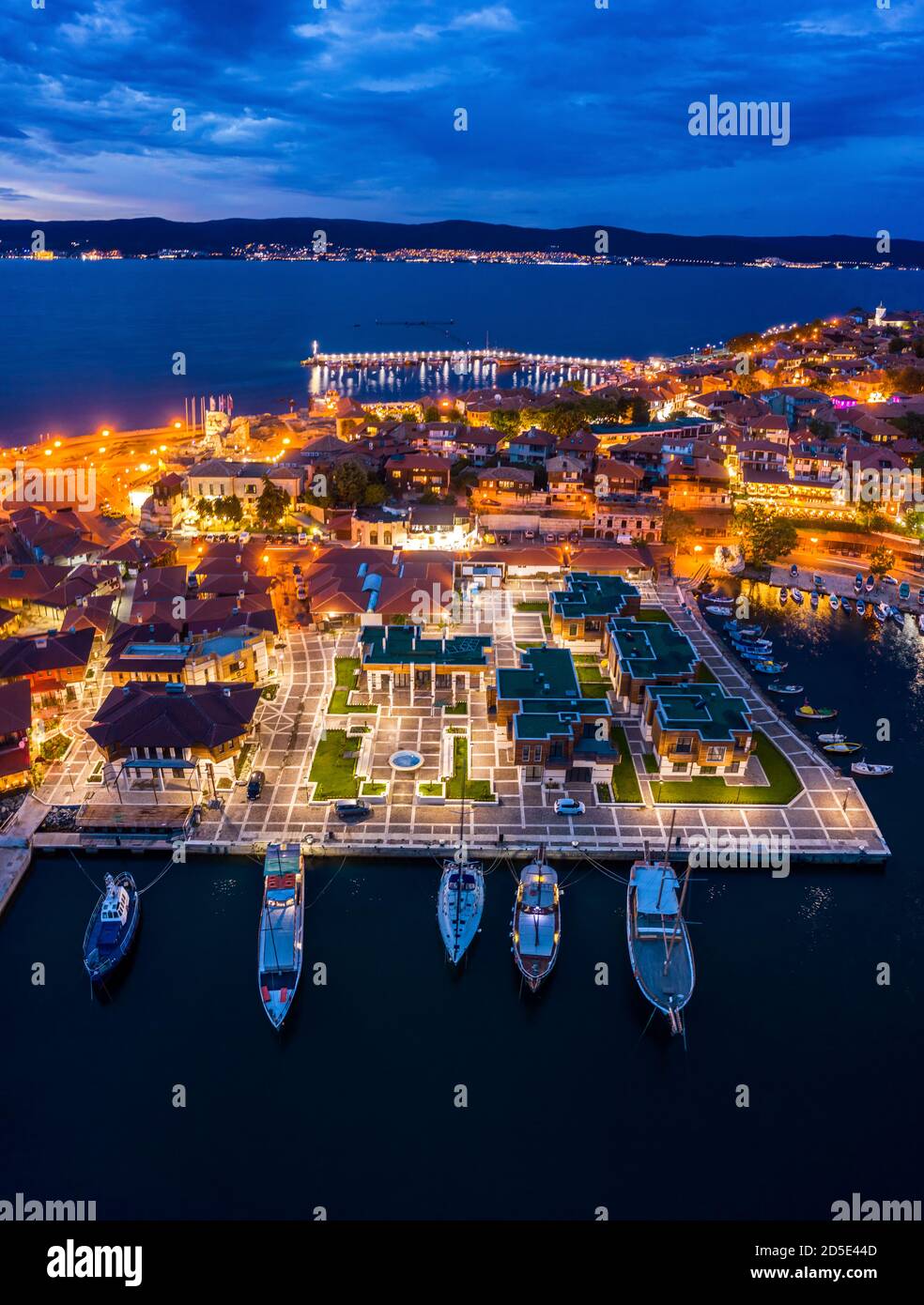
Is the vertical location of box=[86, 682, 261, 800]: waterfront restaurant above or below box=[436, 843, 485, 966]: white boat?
above


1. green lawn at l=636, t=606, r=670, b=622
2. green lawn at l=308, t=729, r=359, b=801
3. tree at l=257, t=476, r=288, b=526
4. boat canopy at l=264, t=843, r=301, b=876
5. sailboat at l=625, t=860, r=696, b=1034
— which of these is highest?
tree at l=257, t=476, r=288, b=526

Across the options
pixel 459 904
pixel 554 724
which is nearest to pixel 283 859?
pixel 459 904

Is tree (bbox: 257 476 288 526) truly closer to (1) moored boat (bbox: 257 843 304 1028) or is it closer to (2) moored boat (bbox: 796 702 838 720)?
(1) moored boat (bbox: 257 843 304 1028)

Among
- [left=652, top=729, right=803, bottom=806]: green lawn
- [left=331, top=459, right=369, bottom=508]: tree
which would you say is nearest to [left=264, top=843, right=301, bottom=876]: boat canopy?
[left=652, top=729, right=803, bottom=806]: green lawn

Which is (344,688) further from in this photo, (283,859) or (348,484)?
(348,484)

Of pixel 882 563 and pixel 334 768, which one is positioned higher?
pixel 882 563

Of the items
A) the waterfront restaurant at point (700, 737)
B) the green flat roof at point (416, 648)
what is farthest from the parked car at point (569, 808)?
the green flat roof at point (416, 648)

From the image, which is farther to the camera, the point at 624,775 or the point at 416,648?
the point at 416,648
